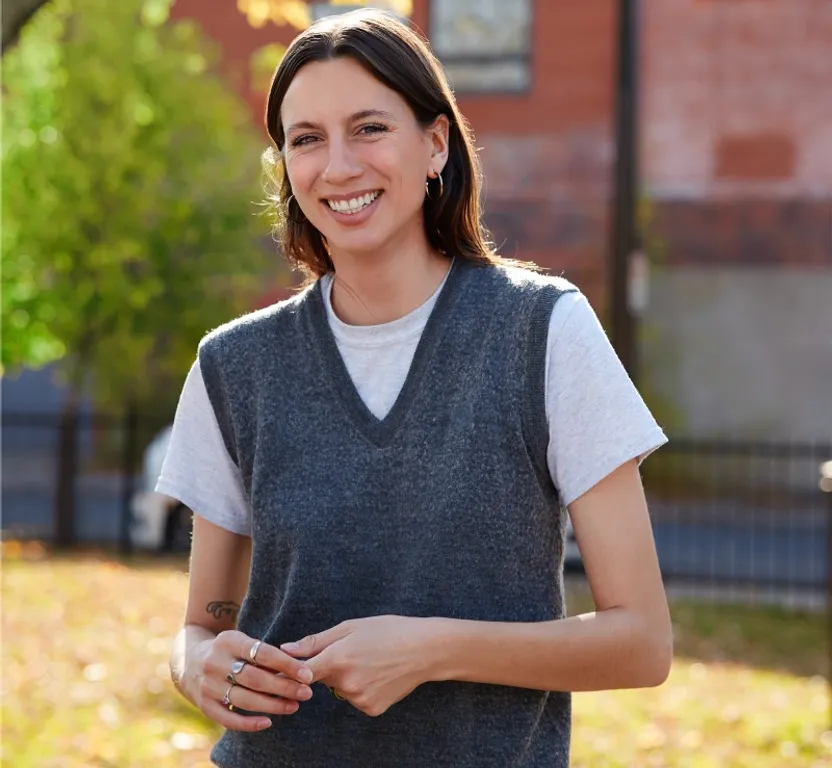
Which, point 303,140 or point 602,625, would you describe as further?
point 303,140

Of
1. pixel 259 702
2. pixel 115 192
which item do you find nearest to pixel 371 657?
pixel 259 702

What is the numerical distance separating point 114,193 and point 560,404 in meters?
11.0

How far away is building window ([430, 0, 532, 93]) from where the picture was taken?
61.6ft

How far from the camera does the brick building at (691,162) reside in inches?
711

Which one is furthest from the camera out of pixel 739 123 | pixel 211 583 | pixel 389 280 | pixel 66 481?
pixel 739 123

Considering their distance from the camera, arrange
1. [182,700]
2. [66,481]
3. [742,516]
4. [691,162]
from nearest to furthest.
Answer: [182,700], [66,481], [742,516], [691,162]

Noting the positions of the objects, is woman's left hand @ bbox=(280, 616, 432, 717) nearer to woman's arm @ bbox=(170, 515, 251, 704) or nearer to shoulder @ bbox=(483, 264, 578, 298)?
woman's arm @ bbox=(170, 515, 251, 704)

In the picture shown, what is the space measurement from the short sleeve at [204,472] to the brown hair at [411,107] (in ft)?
1.07

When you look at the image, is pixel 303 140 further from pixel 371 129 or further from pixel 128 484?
pixel 128 484

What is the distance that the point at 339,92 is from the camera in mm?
2039

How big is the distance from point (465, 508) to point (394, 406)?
0.66ft

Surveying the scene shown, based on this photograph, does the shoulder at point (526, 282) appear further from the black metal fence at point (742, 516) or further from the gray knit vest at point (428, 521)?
the black metal fence at point (742, 516)

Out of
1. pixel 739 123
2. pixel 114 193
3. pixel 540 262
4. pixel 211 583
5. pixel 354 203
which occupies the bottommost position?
pixel 540 262

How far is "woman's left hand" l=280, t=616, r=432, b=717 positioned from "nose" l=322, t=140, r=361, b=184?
2.28 ft
